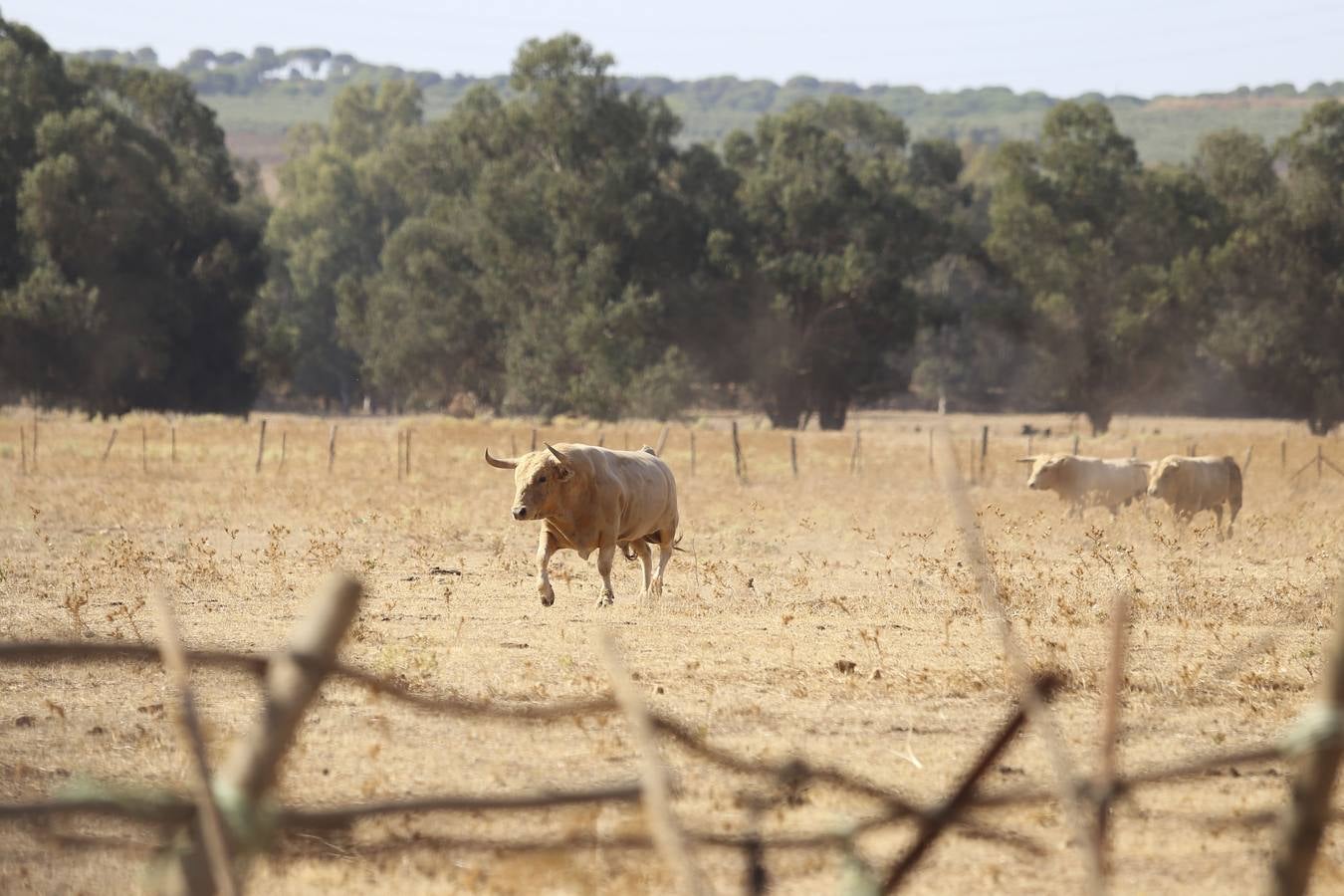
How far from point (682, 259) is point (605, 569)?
152ft

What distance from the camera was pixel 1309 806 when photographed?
3703 millimetres

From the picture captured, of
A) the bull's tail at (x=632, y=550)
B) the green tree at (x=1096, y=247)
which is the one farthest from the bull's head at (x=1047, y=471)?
the green tree at (x=1096, y=247)

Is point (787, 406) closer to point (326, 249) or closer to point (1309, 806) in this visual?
point (326, 249)

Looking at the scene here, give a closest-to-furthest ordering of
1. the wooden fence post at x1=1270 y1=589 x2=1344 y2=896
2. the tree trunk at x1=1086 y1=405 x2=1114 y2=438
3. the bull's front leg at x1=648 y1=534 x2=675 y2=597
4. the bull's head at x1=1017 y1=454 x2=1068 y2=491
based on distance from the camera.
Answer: the wooden fence post at x1=1270 y1=589 x2=1344 y2=896
the bull's front leg at x1=648 y1=534 x2=675 y2=597
the bull's head at x1=1017 y1=454 x2=1068 y2=491
the tree trunk at x1=1086 y1=405 x2=1114 y2=438

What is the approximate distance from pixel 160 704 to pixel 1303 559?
12.9 meters

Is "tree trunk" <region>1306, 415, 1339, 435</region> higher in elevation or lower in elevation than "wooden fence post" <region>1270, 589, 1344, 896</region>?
lower

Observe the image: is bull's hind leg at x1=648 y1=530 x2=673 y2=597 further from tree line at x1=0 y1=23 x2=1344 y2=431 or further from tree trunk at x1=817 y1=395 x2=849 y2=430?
tree trunk at x1=817 y1=395 x2=849 y2=430

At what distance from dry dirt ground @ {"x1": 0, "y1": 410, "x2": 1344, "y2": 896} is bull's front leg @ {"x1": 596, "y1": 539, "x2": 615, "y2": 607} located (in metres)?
0.20

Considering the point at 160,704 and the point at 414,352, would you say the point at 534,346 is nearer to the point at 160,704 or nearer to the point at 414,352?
the point at 414,352

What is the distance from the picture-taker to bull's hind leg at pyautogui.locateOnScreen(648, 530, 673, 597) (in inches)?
565

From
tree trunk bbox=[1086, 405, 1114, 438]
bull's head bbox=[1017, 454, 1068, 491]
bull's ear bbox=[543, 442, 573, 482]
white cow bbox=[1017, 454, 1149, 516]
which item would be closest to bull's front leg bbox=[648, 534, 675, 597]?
bull's ear bbox=[543, 442, 573, 482]

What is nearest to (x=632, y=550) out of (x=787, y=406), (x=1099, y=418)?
(x=787, y=406)

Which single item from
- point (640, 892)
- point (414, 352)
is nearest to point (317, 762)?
point (640, 892)

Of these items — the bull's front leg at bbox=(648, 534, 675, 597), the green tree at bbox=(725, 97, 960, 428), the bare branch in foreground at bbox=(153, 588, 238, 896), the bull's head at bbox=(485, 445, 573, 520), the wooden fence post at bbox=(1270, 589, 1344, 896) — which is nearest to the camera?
the wooden fence post at bbox=(1270, 589, 1344, 896)
